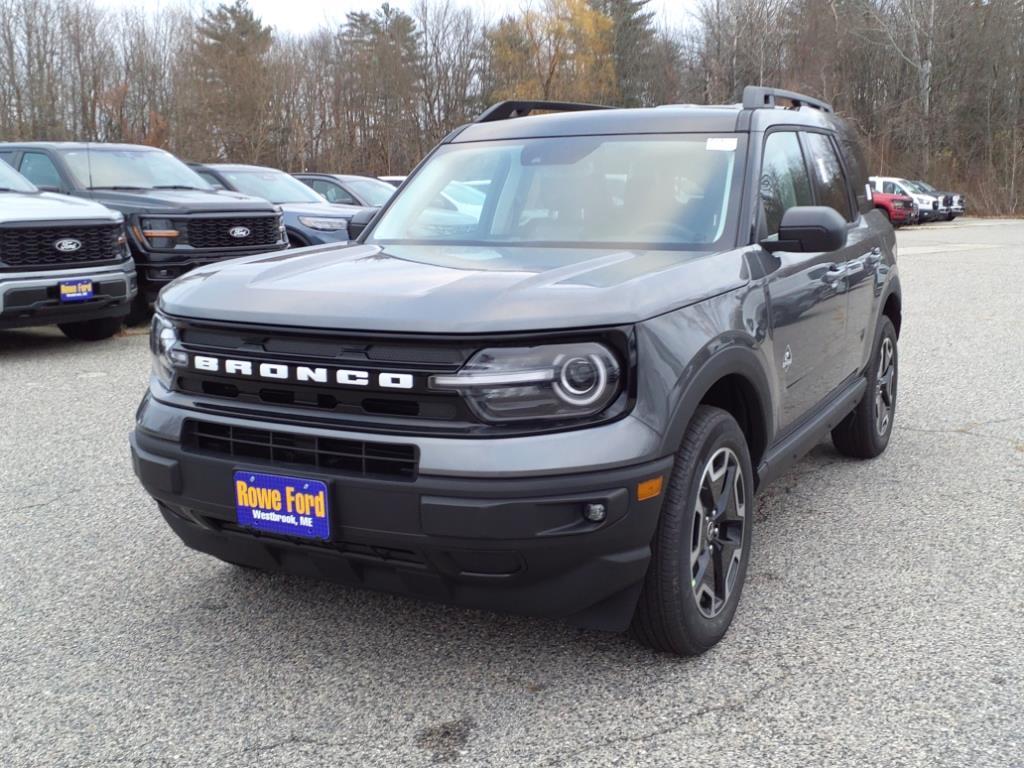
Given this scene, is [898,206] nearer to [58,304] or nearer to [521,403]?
[58,304]

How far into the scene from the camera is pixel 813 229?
3578 mm

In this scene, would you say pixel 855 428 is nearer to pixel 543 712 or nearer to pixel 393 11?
pixel 543 712

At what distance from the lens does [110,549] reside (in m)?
4.22

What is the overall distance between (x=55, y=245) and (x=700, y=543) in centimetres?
727

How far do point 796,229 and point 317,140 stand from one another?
44314 mm

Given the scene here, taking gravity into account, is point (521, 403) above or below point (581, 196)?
below

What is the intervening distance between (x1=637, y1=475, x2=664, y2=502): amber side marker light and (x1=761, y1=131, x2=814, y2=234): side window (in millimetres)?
1412

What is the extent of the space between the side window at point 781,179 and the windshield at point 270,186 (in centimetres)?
979

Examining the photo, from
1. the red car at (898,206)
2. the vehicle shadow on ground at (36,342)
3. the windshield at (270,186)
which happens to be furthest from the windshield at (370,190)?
the red car at (898,206)

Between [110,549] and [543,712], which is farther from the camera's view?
[110,549]

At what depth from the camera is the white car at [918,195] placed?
34.6 meters

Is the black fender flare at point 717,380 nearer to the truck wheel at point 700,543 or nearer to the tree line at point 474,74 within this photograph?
the truck wheel at point 700,543

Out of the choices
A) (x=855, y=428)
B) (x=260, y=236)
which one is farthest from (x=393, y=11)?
(x=855, y=428)

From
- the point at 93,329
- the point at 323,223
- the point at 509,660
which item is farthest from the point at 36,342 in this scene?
the point at 509,660
